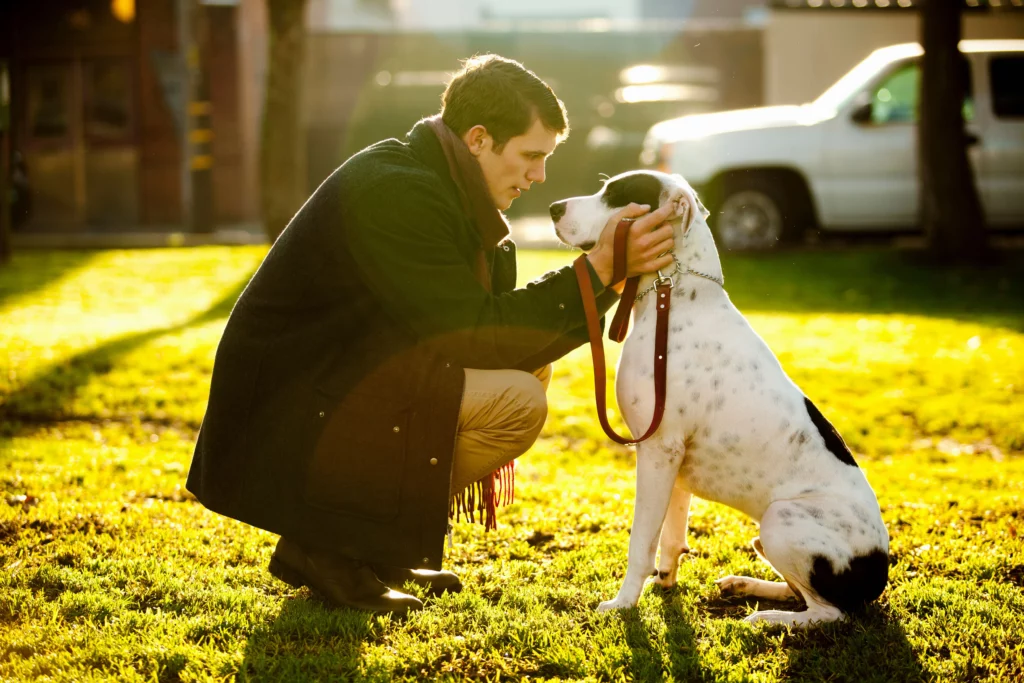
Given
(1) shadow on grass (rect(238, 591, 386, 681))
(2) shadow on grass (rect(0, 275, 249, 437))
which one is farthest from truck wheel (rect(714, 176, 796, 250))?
(1) shadow on grass (rect(238, 591, 386, 681))

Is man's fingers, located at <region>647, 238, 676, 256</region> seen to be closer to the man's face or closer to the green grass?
the man's face

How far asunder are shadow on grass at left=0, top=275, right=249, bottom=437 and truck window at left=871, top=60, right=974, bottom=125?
7.85 metres

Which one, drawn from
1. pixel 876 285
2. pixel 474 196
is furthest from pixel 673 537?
pixel 876 285

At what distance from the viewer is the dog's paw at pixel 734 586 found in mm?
3734

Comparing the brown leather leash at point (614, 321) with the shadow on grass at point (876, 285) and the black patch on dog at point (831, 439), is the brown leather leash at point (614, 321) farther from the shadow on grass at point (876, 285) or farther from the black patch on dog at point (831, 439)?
the shadow on grass at point (876, 285)

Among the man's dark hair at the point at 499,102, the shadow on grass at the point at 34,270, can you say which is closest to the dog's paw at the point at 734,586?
the man's dark hair at the point at 499,102

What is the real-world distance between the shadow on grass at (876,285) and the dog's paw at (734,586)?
19.5ft

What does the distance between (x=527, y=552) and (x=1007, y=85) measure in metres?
10.1

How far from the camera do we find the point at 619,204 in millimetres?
3680

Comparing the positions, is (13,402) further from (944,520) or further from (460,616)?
(944,520)

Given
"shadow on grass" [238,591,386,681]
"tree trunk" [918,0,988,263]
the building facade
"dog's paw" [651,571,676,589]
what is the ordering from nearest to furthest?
Result: "shadow on grass" [238,591,386,681]
"dog's paw" [651,571,676,589]
"tree trunk" [918,0,988,263]
the building facade

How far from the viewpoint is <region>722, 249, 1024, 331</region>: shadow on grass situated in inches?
380

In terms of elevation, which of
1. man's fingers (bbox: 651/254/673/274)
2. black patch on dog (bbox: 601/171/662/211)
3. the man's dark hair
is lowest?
man's fingers (bbox: 651/254/673/274)

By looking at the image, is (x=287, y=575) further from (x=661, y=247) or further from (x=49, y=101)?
(x=49, y=101)
